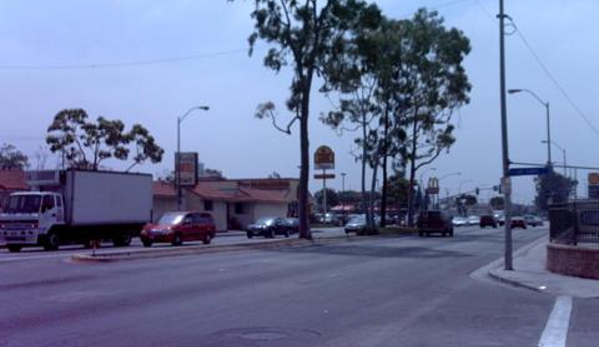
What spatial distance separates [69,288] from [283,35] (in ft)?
102

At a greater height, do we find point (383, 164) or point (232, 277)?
point (383, 164)

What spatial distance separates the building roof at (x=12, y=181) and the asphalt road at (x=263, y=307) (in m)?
29.0

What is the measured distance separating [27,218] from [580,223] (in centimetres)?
2259

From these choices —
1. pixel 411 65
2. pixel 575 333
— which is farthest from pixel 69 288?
pixel 411 65

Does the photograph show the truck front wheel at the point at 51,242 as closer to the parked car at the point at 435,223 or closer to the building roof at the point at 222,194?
the building roof at the point at 222,194

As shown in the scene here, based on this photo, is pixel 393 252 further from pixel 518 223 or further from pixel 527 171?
pixel 518 223

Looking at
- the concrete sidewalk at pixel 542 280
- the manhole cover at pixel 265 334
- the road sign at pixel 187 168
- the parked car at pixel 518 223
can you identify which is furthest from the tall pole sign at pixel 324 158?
the manhole cover at pixel 265 334

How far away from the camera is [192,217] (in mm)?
42469

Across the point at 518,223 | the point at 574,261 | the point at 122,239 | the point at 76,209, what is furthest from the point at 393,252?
the point at 518,223

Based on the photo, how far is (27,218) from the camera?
35.7 metres

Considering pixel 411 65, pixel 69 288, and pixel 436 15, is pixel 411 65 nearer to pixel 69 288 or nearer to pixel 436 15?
pixel 436 15

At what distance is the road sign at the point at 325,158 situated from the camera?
2913 inches

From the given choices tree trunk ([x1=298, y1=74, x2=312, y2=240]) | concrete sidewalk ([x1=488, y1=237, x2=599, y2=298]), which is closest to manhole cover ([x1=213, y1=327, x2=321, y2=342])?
concrete sidewalk ([x1=488, y1=237, x2=599, y2=298])

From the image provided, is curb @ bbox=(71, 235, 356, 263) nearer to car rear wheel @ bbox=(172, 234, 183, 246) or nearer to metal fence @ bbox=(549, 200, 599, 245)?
car rear wheel @ bbox=(172, 234, 183, 246)
